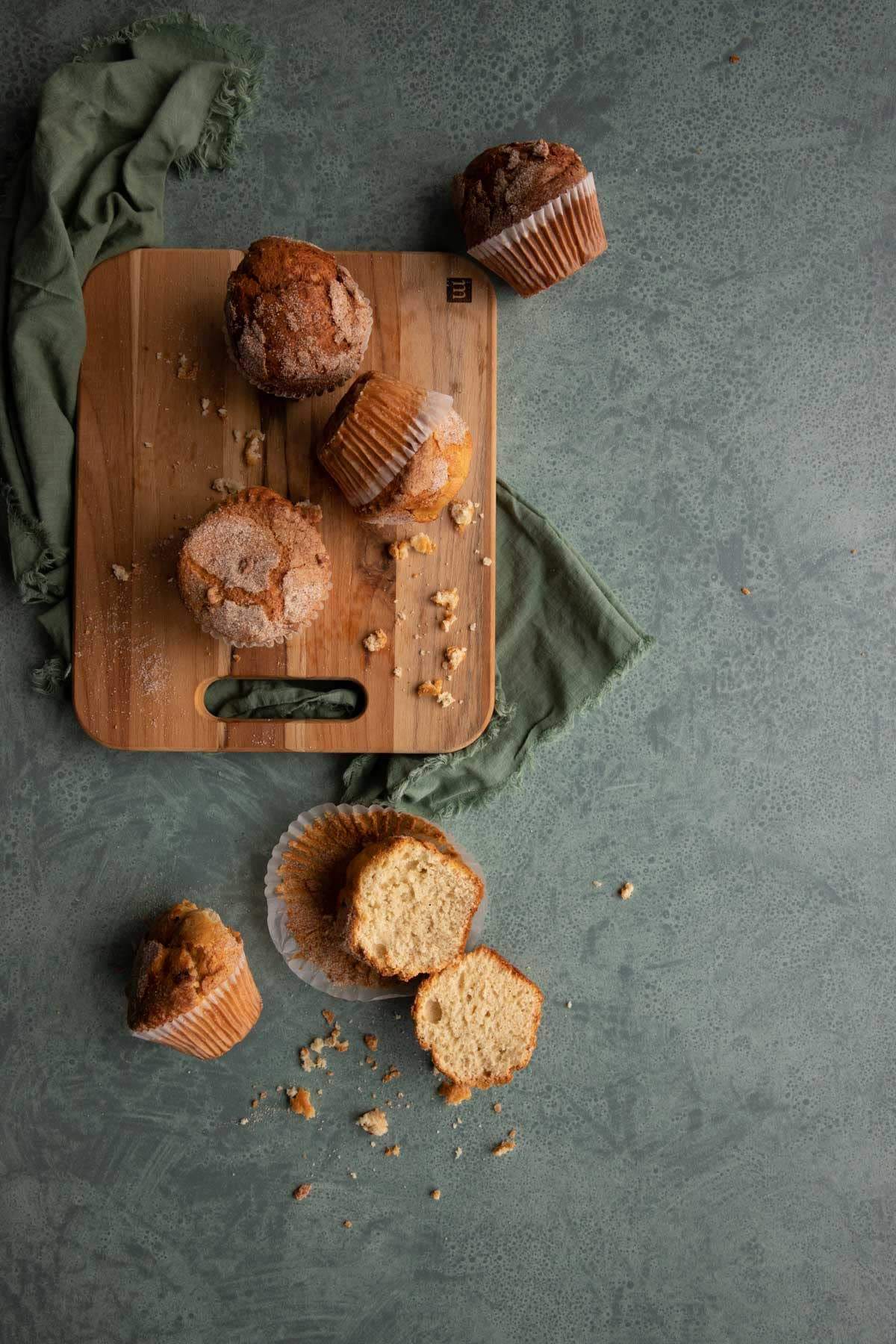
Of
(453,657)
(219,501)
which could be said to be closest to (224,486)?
(219,501)

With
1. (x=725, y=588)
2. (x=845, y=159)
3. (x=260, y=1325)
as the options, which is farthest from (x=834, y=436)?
(x=260, y=1325)

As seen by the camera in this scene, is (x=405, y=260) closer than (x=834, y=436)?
Yes

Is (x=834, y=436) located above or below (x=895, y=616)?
above

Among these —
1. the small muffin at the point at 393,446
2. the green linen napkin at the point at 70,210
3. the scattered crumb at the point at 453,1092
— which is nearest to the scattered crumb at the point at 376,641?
the small muffin at the point at 393,446

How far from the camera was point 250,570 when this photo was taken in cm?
231

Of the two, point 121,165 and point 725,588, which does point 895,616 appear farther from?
point 121,165

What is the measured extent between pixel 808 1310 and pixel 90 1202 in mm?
2056

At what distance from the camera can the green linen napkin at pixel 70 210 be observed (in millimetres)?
2486

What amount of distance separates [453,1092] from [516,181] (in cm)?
239

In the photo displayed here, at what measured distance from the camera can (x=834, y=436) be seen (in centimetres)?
276

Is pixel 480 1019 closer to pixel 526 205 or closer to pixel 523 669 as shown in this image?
pixel 523 669

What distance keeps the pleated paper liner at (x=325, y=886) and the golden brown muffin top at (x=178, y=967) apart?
0.51 feet

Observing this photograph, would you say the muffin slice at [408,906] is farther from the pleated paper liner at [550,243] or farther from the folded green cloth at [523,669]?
the pleated paper liner at [550,243]

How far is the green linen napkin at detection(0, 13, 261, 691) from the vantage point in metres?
2.49
